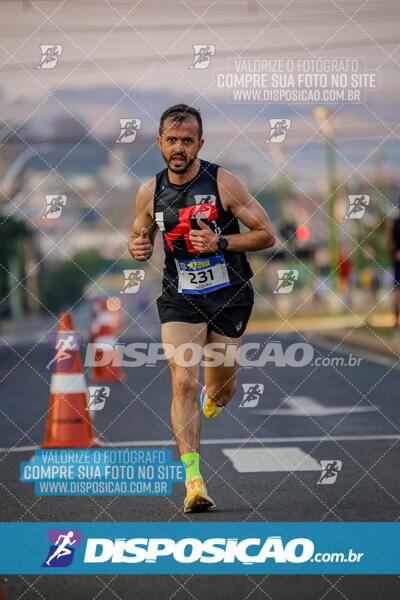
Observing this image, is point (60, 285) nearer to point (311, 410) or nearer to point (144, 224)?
point (311, 410)

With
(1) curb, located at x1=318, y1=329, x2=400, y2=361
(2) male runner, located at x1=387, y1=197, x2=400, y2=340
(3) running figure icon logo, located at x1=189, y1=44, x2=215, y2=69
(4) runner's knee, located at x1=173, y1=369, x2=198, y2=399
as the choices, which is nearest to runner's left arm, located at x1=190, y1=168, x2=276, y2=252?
(4) runner's knee, located at x1=173, y1=369, x2=198, y2=399

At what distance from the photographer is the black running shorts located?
6863 mm

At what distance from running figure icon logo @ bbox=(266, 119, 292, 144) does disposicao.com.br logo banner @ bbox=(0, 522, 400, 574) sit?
10.5 feet

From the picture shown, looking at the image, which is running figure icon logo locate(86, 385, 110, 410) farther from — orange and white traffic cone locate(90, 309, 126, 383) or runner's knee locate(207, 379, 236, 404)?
runner's knee locate(207, 379, 236, 404)

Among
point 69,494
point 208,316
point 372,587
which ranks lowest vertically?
point 69,494

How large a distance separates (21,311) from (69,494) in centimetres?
6348

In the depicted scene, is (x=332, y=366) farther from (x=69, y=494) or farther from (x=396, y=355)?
(x=69, y=494)

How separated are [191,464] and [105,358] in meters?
10.1

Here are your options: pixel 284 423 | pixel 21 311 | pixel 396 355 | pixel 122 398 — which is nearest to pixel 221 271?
pixel 284 423

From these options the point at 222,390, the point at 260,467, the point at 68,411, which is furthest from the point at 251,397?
the point at 222,390

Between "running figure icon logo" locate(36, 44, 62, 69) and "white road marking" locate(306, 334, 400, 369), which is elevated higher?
"white road marking" locate(306, 334, 400, 369)

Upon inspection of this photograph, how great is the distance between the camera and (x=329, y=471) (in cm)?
756

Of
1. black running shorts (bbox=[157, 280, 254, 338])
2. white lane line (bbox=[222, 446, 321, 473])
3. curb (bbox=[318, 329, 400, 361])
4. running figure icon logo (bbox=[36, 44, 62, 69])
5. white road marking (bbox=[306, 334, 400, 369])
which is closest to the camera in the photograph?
black running shorts (bbox=[157, 280, 254, 338])

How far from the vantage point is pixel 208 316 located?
22.6ft
